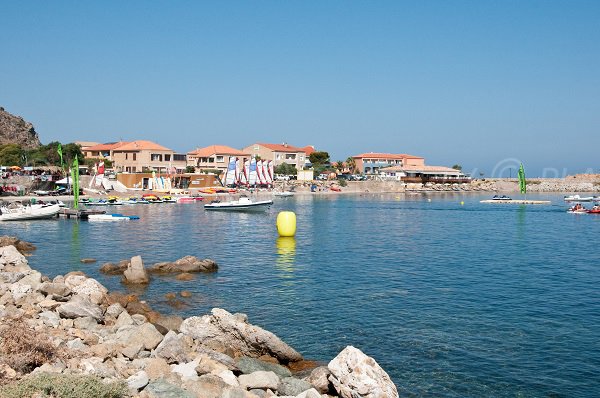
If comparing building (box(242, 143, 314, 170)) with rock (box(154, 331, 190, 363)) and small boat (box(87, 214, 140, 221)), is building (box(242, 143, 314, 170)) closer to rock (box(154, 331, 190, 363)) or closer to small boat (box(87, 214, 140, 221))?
small boat (box(87, 214, 140, 221))

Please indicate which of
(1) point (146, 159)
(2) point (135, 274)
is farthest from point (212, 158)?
(2) point (135, 274)

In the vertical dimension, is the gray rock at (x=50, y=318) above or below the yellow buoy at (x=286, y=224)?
below

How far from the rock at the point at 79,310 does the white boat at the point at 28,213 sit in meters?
47.8

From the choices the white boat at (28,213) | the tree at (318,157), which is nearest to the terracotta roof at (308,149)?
the tree at (318,157)

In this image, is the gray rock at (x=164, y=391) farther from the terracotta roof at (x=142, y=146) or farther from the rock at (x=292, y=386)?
the terracotta roof at (x=142, y=146)

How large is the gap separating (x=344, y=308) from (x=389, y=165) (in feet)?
511

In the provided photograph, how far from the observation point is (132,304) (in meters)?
21.6

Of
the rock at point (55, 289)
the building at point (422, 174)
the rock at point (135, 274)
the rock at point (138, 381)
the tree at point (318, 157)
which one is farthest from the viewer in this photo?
the tree at point (318, 157)

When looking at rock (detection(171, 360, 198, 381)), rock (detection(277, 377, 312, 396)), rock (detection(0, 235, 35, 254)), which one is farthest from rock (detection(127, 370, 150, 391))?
rock (detection(0, 235, 35, 254))

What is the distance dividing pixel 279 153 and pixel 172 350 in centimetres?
14056

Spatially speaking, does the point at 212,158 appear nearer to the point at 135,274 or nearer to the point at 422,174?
the point at 422,174

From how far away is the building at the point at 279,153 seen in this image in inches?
6004

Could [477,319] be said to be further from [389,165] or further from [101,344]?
Answer: [389,165]

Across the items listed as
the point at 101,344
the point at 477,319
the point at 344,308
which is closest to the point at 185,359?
the point at 101,344
